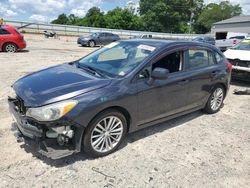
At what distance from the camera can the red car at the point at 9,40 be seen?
46.0ft

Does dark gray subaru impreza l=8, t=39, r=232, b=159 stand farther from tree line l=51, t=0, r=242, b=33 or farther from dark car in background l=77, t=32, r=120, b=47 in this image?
tree line l=51, t=0, r=242, b=33

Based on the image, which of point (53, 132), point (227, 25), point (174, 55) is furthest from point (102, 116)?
point (227, 25)

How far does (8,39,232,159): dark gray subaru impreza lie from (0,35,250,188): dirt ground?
29cm

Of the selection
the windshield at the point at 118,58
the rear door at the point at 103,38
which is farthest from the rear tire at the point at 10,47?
the windshield at the point at 118,58

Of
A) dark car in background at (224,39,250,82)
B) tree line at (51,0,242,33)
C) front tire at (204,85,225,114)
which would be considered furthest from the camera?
tree line at (51,0,242,33)

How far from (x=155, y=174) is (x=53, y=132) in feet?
4.73

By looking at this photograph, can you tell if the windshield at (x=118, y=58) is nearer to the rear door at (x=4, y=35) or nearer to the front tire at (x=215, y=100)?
the front tire at (x=215, y=100)

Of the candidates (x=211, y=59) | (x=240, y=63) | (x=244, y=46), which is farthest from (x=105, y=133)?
(x=244, y=46)

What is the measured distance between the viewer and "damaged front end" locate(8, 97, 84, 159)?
3.21m

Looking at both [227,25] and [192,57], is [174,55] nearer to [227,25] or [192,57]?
[192,57]

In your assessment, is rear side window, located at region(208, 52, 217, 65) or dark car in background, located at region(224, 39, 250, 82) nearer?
rear side window, located at region(208, 52, 217, 65)

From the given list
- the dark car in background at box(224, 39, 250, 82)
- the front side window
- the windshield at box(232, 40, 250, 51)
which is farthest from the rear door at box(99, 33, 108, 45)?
the front side window

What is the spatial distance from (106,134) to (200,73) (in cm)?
231

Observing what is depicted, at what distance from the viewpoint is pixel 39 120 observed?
319cm
